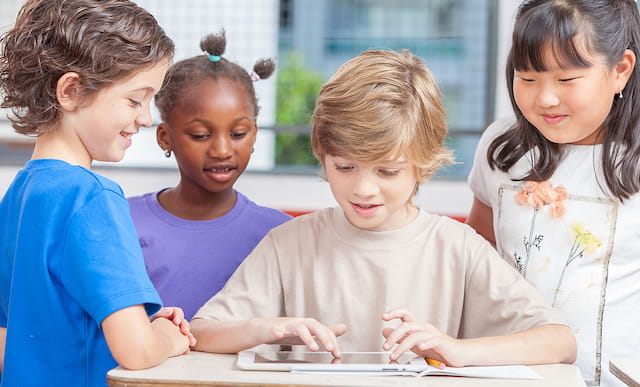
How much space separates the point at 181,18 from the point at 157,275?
2.70 metres

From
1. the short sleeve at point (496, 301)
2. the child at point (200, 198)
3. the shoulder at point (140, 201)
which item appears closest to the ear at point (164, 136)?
the child at point (200, 198)

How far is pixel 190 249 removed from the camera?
1.79 metres

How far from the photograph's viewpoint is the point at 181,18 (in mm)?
4219

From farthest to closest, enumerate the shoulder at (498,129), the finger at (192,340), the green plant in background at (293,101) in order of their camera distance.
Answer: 1. the green plant in background at (293,101)
2. the shoulder at (498,129)
3. the finger at (192,340)

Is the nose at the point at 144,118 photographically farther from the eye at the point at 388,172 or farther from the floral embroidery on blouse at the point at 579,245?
the floral embroidery on blouse at the point at 579,245

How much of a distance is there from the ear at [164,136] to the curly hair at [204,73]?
2cm

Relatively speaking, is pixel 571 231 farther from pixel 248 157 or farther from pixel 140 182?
pixel 140 182

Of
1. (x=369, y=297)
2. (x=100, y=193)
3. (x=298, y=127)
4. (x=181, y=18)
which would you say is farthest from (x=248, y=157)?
(x=181, y=18)

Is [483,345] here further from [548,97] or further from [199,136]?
[199,136]

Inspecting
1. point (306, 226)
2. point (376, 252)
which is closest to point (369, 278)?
point (376, 252)

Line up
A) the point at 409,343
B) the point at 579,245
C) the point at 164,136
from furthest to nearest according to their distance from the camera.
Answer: the point at 164,136, the point at 579,245, the point at 409,343

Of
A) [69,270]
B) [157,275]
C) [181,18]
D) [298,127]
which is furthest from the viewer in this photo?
[181,18]

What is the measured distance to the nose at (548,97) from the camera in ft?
4.87

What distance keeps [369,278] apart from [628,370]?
0.48 metres
